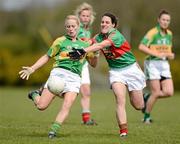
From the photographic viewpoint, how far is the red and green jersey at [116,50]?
11.5 metres

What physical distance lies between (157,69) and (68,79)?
4.25 m

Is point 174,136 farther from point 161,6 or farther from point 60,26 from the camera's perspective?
point 60,26

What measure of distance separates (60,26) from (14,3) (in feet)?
54.8

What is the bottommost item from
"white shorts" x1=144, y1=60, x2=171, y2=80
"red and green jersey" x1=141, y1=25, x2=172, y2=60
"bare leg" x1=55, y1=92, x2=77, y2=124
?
"bare leg" x1=55, y1=92, x2=77, y2=124

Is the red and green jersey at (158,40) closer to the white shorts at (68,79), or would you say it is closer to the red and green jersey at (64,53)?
the red and green jersey at (64,53)

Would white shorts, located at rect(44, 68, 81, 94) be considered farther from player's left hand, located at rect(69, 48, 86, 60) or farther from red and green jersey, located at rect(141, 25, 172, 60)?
red and green jersey, located at rect(141, 25, 172, 60)

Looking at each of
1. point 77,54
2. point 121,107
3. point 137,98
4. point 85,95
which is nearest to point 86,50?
point 77,54

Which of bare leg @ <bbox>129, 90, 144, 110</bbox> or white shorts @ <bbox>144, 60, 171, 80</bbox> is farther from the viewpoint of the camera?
white shorts @ <bbox>144, 60, 171, 80</bbox>

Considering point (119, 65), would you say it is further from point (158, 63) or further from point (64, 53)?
point (158, 63)

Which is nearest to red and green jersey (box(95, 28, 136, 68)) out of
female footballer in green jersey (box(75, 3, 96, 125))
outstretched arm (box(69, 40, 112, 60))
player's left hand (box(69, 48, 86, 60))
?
outstretched arm (box(69, 40, 112, 60))

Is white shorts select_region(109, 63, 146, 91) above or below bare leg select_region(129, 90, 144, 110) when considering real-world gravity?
above

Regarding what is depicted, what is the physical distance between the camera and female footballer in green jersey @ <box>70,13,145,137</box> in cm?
1137

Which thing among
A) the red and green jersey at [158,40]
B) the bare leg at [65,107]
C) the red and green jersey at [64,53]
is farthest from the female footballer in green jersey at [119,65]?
the red and green jersey at [158,40]

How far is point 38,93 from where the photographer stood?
38.8ft
